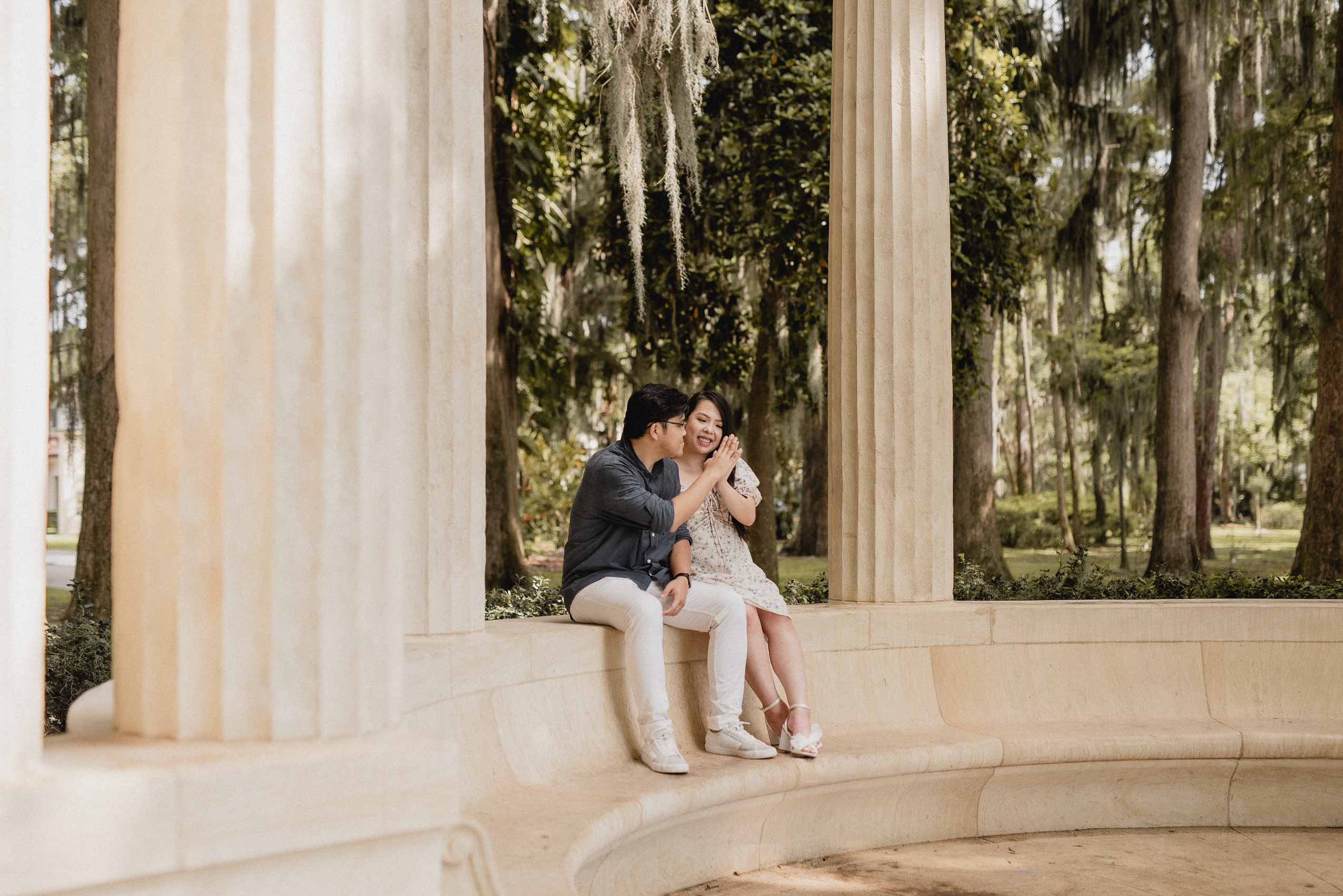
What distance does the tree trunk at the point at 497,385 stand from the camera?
9.16m

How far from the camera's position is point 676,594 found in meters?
4.89

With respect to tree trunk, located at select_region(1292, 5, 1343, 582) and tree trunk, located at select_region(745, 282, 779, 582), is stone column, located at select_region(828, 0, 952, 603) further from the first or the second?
tree trunk, located at select_region(1292, 5, 1343, 582)

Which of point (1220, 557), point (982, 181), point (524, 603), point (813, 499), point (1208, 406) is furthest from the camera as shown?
point (1220, 557)

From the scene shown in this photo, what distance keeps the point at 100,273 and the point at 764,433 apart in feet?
18.6

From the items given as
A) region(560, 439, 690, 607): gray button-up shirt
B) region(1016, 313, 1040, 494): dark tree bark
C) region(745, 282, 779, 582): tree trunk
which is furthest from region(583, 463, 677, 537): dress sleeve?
region(1016, 313, 1040, 494): dark tree bark

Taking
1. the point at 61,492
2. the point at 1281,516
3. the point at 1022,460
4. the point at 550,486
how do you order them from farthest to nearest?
the point at 61,492, the point at 1281,516, the point at 1022,460, the point at 550,486

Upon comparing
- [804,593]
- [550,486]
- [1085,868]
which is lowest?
[1085,868]

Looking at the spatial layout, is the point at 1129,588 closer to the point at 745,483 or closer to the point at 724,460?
the point at 745,483

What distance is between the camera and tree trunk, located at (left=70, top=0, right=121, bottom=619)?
7.18 metres

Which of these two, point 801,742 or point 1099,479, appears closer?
point 801,742

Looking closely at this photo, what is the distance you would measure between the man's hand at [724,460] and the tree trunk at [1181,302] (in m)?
8.39

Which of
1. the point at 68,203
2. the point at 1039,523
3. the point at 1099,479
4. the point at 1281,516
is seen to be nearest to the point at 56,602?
the point at 68,203

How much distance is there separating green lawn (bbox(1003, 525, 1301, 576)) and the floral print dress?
5200 mm

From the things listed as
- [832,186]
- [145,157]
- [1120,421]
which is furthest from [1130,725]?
[1120,421]
